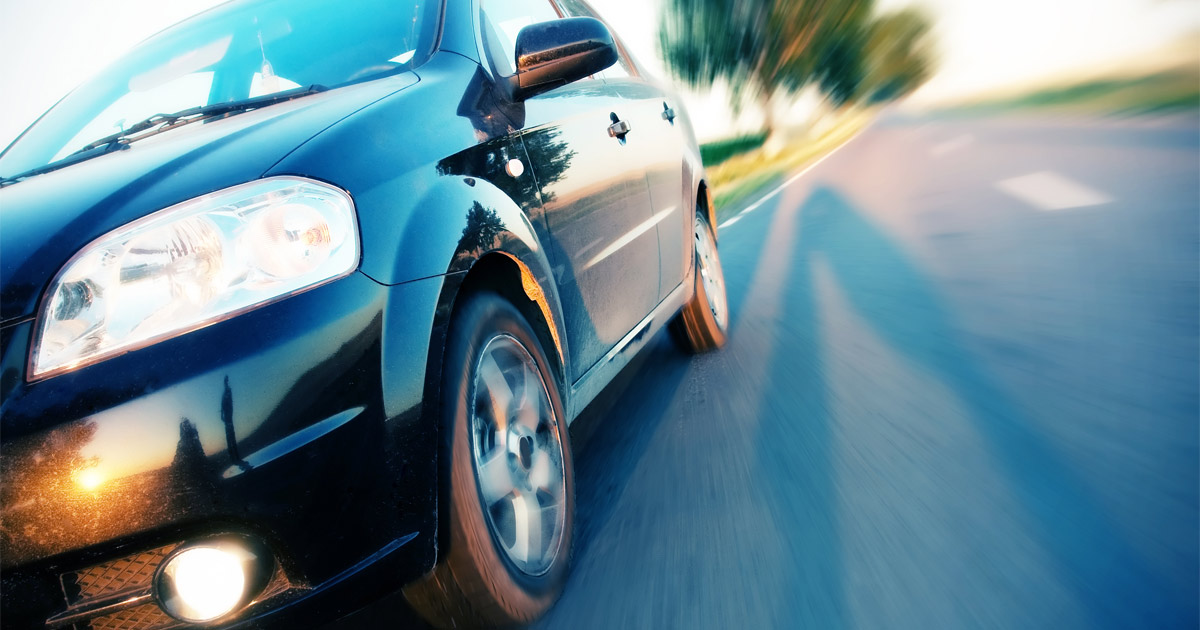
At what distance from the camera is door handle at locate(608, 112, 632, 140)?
10.8ft

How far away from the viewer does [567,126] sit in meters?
2.91

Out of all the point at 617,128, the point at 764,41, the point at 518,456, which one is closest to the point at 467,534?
the point at 518,456

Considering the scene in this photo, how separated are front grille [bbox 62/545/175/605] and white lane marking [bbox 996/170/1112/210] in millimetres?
7162

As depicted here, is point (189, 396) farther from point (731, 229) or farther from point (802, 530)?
point (731, 229)

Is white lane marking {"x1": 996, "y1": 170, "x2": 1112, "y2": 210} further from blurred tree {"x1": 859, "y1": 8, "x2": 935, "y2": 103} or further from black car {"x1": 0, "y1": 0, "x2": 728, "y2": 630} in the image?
blurred tree {"x1": 859, "y1": 8, "x2": 935, "y2": 103}

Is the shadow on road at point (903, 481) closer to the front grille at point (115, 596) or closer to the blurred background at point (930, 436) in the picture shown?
the blurred background at point (930, 436)

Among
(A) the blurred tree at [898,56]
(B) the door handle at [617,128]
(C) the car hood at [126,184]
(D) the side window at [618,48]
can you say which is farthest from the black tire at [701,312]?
(A) the blurred tree at [898,56]

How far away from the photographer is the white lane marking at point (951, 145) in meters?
15.1

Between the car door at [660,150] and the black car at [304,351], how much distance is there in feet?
3.34

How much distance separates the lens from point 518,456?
7.67 ft

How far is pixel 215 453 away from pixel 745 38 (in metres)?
43.1

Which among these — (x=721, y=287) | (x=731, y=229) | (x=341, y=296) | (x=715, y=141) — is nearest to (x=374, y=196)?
(x=341, y=296)

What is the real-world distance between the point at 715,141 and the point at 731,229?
113 ft

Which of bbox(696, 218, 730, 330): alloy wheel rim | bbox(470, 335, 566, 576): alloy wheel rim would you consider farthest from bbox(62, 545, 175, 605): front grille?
bbox(696, 218, 730, 330): alloy wheel rim
